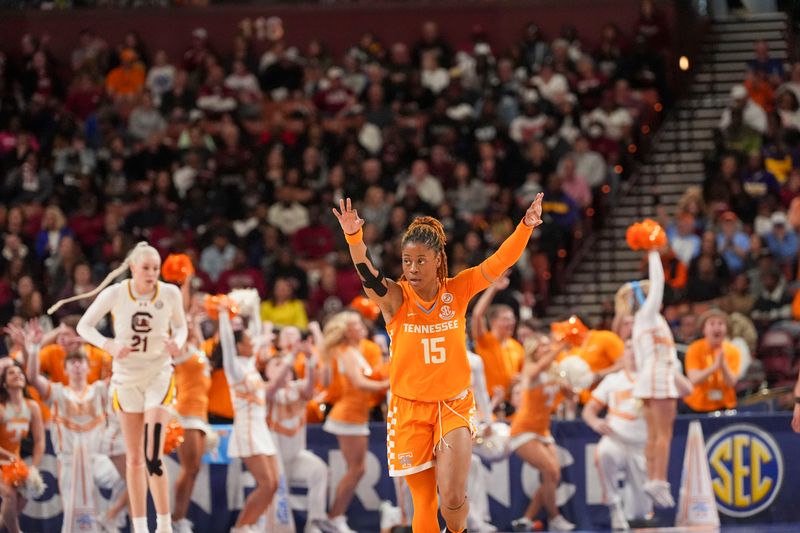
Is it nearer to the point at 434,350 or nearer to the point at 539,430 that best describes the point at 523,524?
the point at 539,430

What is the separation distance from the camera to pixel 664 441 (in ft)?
41.0

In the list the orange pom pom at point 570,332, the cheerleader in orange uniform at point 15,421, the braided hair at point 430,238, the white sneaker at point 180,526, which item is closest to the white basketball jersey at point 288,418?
the white sneaker at point 180,526

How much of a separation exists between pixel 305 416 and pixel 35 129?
921cm

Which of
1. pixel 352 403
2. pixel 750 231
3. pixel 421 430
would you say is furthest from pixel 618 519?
pixel 750 231

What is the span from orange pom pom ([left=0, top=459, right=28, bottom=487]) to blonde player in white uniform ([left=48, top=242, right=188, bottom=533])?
1492mm

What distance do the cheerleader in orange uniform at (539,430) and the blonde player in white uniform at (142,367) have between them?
3399mm

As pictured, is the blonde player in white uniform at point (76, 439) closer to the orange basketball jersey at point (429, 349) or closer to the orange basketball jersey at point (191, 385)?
the orange basketball jersey at point (191, 385)

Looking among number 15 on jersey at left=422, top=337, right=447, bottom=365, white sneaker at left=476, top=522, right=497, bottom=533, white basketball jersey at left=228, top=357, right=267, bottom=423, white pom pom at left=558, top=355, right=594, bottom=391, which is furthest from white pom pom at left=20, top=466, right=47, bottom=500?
white pom pom at left=558, top=355, right=594, bottom=391

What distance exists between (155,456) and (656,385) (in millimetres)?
4315

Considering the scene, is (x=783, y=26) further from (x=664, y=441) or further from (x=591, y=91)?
(x=664, y=441)

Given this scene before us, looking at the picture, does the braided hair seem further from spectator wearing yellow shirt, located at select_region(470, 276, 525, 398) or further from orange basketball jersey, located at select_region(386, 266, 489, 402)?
A: spectator wearing yellow shirt, located at select_region(470, 276, 525, 398)

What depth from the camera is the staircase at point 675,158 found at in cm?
1878

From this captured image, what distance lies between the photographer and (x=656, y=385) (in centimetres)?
1245

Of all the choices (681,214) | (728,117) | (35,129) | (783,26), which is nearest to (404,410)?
(681,214)
